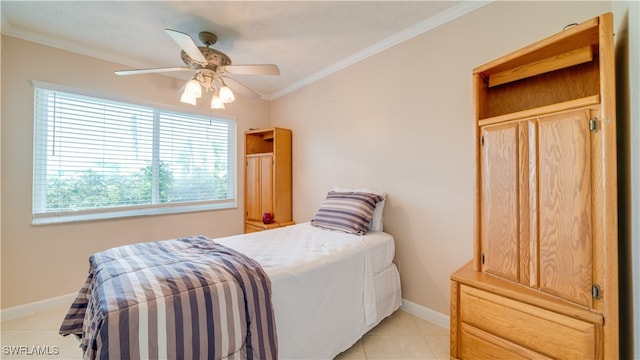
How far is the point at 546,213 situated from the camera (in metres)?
1.14

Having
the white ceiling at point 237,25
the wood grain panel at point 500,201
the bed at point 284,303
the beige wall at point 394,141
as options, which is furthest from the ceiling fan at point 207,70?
the wood grain panel at point 500,201

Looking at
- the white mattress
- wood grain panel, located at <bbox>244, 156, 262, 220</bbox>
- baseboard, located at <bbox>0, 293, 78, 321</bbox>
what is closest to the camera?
the white mattress

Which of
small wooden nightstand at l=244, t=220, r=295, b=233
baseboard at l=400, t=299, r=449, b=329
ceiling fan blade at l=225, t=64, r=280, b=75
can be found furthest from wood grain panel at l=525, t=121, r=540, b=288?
small wooden nightstand at l=244, t=220, r=295, b=233

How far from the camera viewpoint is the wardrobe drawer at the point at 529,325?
1000 millimetres

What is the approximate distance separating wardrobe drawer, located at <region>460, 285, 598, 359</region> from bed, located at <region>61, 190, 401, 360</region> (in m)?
0.74

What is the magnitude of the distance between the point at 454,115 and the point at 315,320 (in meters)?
1.87

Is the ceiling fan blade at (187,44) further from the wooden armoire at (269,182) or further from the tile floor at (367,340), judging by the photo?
Result: the tile floor at (367,340)

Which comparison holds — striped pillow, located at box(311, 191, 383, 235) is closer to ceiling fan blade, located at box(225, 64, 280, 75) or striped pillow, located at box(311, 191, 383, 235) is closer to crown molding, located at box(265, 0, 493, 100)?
ceiling fan blade, located at box(225, 64, 280, 75)

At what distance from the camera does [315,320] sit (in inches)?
60.7

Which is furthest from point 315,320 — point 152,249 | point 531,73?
point 531,73

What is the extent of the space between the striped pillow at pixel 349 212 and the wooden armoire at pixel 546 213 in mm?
953

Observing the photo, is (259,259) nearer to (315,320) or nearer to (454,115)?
(315,320)

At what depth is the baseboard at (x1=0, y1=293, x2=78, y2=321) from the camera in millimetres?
2171

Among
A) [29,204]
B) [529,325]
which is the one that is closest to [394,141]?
[529,325]
